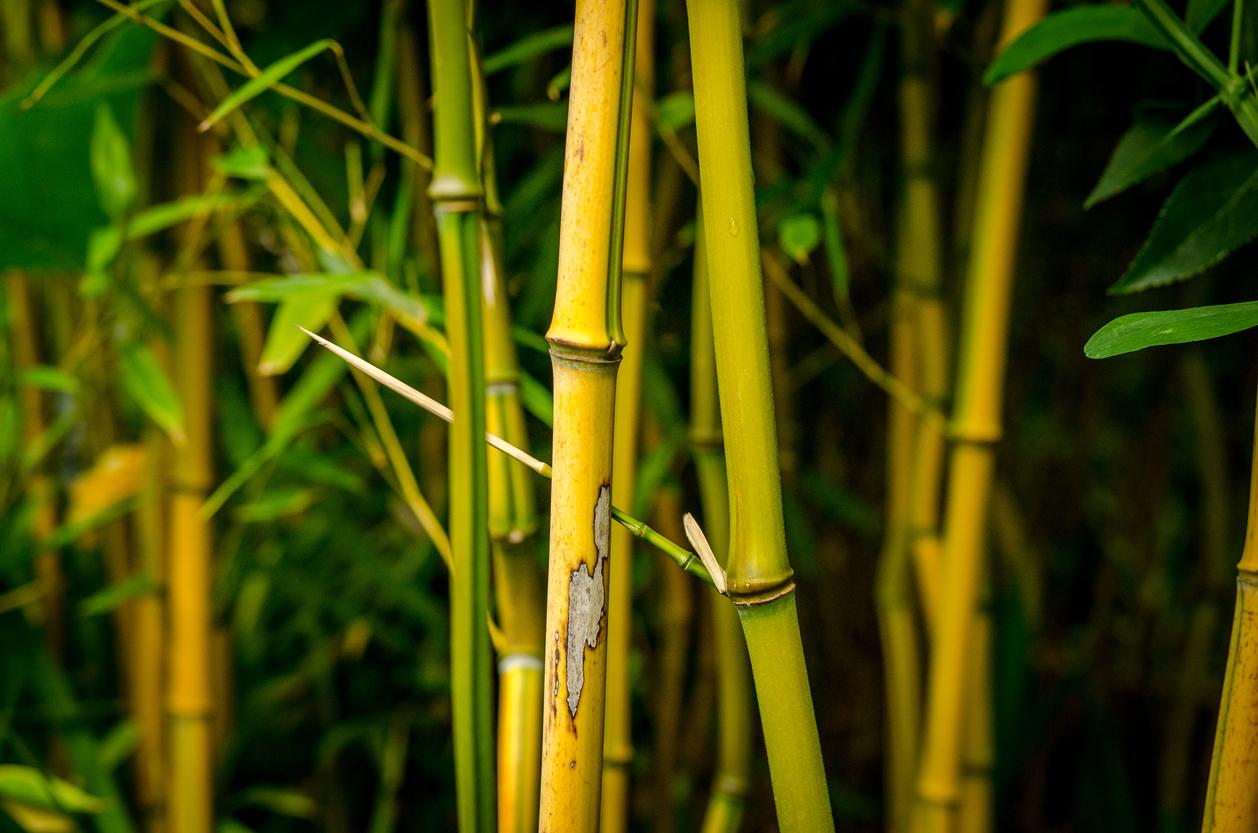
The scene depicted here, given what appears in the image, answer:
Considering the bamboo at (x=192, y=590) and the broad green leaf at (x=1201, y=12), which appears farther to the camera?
the bamboo at (x=192, y=590)

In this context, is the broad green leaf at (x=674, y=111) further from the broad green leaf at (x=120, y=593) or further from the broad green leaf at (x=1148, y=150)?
the broad green leaf at (x=120, y=593)

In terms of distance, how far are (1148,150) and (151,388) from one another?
51 centimetres

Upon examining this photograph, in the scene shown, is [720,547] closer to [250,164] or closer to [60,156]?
[250,164]

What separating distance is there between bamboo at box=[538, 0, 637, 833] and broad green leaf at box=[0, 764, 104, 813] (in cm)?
41

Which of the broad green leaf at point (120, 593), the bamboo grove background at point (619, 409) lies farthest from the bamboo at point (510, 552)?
the broad green leaf at point (120, 593)

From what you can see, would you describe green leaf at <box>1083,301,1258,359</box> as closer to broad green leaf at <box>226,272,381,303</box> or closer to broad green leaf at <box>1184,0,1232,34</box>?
broad green leaf at <box>1184,0,1232,34</box>

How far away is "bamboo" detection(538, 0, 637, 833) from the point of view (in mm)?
260

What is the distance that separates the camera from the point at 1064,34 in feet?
1.13

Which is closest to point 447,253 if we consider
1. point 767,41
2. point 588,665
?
point 588,665

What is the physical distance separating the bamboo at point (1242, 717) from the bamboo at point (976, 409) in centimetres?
15

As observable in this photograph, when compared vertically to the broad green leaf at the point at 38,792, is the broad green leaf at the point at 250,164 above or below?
above

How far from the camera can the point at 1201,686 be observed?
828mm

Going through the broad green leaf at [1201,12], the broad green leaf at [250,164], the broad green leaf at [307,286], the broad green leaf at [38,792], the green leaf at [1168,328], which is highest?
the broad green leaf at [1201,12]

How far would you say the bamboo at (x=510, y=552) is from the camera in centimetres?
34
